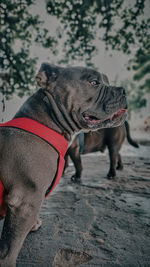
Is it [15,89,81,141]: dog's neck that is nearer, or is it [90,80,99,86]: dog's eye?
[15,89,81,141]: dog's neck

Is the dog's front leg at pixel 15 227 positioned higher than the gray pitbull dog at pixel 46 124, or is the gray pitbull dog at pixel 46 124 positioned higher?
the gray pitbull dog at pixel 46 124

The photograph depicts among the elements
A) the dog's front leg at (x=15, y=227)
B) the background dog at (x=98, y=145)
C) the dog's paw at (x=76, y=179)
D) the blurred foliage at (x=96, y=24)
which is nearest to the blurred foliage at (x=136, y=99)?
the blurred foliage at (x=96, y=24)

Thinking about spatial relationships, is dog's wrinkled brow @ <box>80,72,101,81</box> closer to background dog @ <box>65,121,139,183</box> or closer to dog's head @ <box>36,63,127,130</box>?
dog's head @ <box>36,63,127,130</box>

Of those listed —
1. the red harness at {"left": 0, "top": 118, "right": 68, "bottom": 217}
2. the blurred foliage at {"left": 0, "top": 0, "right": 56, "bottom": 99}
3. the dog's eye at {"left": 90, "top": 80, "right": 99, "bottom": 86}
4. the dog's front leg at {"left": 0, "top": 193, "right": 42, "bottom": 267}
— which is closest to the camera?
the dog's front leg at {"left": 0, "top": 193, "right": 42, "bottom": 267}

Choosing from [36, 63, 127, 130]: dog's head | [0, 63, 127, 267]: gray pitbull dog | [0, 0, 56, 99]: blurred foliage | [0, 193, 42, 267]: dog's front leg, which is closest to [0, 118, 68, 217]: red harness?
[0, 63, 127, 267]: gray pitbull dog

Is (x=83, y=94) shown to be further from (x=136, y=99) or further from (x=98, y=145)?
(x=136, y=99)

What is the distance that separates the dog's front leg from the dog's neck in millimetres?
677

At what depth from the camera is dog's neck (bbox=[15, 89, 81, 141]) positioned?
174cm

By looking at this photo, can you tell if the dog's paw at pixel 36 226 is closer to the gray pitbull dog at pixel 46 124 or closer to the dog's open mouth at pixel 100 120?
the gray pitbull dog at pixel 46 124

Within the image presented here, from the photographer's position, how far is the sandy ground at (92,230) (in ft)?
5.14

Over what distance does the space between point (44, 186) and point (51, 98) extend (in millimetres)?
879

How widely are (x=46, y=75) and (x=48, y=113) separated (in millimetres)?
492

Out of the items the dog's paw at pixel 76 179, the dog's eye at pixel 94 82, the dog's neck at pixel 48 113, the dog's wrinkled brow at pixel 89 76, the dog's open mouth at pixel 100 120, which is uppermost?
the dog's wrinkled brow at pixel 89 76

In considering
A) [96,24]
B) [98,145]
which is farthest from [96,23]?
[98,145]
